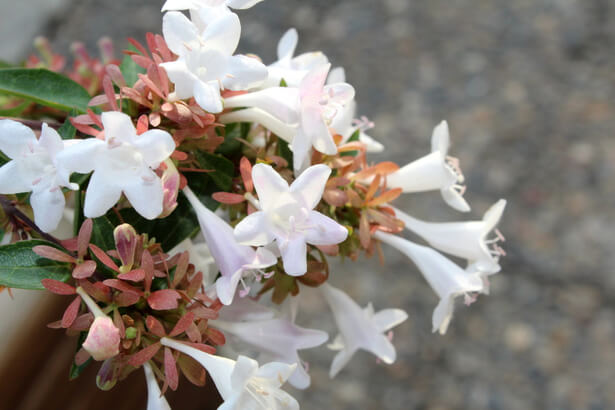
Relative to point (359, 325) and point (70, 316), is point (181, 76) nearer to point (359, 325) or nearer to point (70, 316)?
point (70, 316)

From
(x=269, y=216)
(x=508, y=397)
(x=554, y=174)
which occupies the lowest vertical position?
(x=508, y=397)

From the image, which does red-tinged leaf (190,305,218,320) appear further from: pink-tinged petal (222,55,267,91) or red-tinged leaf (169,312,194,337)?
pink-tinged petal (222,55,267,91)

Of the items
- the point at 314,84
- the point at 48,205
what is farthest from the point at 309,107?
the point at 48,205

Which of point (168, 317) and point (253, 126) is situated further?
point (253, 126)

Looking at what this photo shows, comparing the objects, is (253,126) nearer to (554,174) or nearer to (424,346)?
(424,346)

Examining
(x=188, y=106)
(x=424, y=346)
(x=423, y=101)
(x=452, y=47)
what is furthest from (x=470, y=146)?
(x=188, y=106)

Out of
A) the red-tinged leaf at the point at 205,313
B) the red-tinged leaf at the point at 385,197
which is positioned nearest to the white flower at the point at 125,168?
the red-tinged leaf at the point at 205,313
